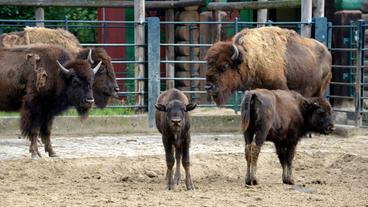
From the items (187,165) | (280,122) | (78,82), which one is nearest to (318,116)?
(280,122)

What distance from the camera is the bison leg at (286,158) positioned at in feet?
35.3

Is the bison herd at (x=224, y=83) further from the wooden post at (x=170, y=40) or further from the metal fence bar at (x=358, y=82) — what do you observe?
the wooden post at (x=170, y=40)

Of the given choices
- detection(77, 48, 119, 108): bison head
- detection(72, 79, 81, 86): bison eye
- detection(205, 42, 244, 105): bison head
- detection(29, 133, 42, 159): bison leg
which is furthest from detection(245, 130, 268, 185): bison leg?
detection(77, 48, 119, 108): bison head

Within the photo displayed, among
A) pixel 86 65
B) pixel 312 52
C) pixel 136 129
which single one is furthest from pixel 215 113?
pixel 86 65

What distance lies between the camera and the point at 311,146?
13891 mm

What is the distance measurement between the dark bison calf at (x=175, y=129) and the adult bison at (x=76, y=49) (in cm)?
393

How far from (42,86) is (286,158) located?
160 inches

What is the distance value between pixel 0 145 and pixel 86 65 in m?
2.11

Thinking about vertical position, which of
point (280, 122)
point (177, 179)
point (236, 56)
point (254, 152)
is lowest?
point (177, 179)

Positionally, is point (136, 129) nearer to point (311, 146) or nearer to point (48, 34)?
point (48, 34)

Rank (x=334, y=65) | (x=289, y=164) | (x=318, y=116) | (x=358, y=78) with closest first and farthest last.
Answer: (x=289, y=164), (x=318, y=116), (x=358, y=78), (x=334, y=65)

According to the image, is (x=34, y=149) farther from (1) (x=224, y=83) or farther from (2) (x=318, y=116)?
(2) (x=318, y=116)

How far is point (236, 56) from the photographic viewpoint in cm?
1311

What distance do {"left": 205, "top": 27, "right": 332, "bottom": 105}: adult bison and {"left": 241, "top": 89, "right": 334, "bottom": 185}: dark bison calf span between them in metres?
2.15
